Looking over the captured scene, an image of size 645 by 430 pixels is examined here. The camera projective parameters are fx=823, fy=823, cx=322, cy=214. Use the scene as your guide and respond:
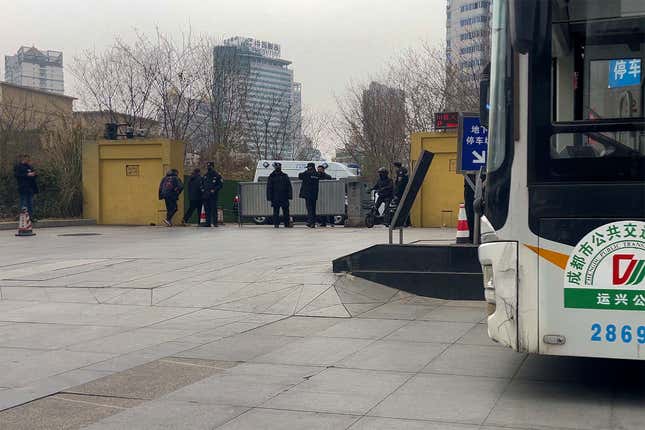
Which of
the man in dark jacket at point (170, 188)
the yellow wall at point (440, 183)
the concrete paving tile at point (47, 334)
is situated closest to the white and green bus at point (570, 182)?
the concrete paving tile at point (47, 334)

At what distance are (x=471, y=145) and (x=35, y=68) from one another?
4930 inches

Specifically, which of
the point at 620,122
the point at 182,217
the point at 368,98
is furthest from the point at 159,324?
the point at 368,98

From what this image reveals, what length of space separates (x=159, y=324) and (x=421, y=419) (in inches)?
175

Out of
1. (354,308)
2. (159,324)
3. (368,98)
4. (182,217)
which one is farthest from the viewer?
(368,98)

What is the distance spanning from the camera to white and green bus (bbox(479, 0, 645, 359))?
539cm

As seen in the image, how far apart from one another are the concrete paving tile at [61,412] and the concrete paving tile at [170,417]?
132mm

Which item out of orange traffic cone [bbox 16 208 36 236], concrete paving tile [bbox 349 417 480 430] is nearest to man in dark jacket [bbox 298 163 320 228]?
orange traffic cone [bbox 16 208 36 236]

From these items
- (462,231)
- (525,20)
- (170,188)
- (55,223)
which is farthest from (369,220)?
(525,20)

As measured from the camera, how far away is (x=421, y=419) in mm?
5238

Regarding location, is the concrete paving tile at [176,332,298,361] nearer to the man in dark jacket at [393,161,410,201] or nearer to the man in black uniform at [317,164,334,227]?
the man in dark jacket at [393,161,410,201]

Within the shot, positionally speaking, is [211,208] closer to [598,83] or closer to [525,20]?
[598,83]

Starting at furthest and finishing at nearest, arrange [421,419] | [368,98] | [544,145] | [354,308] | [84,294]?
[368,98], [84,294], [354,308], [544,145], [421,419]

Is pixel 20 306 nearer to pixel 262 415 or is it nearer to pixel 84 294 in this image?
pixel 84 294

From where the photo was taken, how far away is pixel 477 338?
8.09 metres
